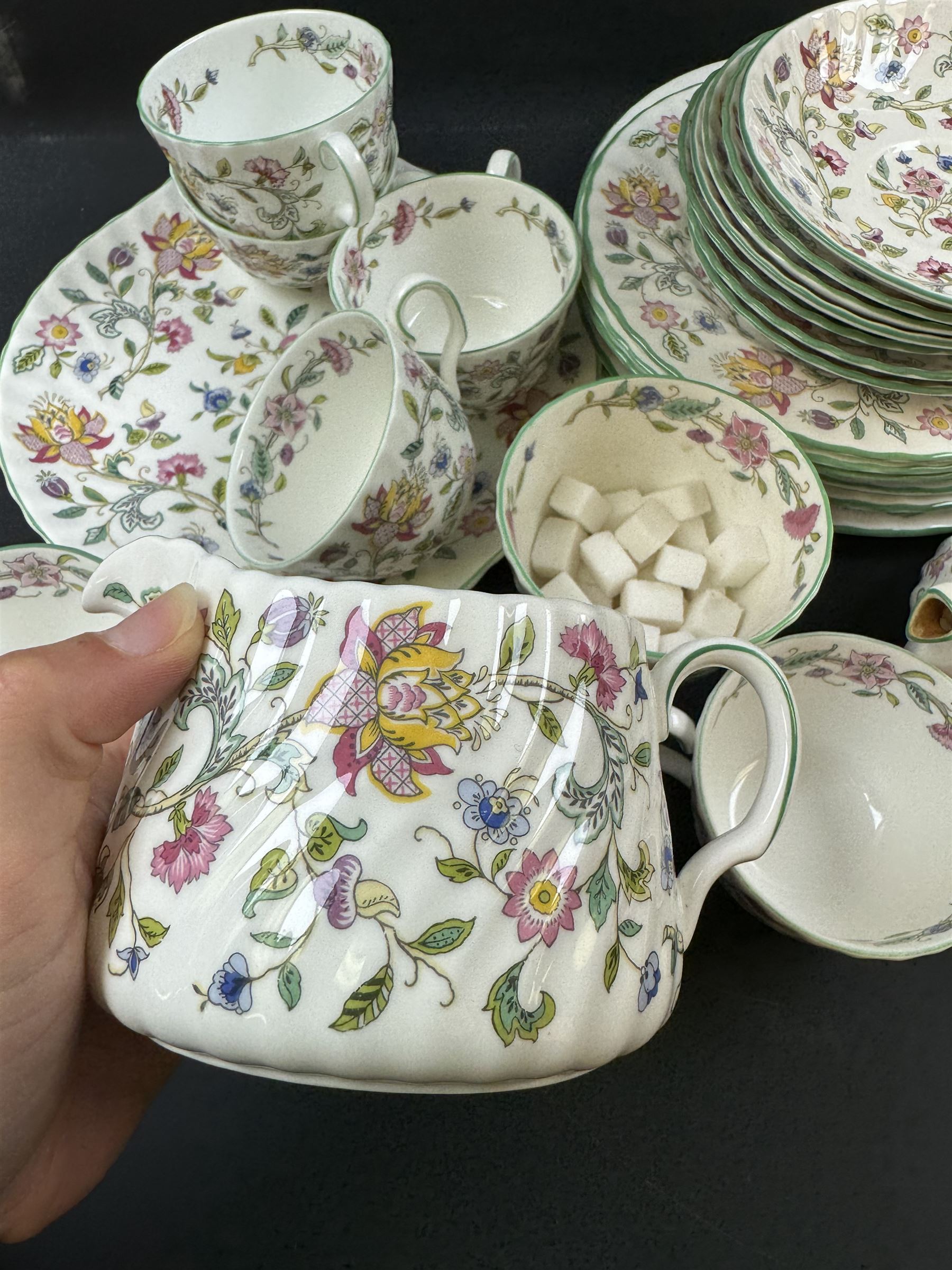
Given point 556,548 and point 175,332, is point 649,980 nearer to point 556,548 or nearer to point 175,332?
point 556,548

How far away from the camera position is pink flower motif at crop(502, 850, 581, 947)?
36cm

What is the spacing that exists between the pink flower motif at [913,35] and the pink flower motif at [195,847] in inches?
35.3

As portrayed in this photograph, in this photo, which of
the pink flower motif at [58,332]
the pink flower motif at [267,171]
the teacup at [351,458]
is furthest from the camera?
the pink flower motif at [58,332]

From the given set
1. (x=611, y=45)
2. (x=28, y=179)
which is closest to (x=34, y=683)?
(x=28, y=179)

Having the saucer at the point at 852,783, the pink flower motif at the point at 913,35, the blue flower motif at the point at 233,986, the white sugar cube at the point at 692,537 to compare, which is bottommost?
the saucer at the point at 852,783

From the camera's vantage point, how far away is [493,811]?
1.22 feet

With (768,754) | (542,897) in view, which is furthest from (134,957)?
(768,754)

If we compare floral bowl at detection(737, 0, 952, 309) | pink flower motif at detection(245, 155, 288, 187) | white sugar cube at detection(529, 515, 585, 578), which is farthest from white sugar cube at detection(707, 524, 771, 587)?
pink flower motif at detection(245, 155, 288, 187)

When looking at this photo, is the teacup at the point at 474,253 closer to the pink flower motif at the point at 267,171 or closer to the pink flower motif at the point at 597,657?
the pink flower motif at the point at 267,171

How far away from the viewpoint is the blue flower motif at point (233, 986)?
1.15 ft

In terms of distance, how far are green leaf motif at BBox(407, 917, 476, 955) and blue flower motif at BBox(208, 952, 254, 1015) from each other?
0.06m

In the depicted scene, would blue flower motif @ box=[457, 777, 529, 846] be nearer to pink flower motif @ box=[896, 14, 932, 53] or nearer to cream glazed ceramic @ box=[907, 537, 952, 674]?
cream glazed ceramic @ box=[907, 537, 952, 674]

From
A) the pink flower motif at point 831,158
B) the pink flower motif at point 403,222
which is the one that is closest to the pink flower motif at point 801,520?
the pink flower motif at point 831,158

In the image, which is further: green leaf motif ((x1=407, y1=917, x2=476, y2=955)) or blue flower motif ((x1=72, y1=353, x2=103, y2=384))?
blue flower motif ((x1=72, y1=353, x2=103, y2=384))
